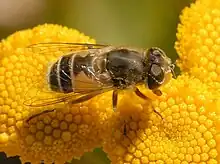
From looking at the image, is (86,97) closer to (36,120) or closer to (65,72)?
(65,72)

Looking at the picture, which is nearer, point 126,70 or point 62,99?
point 126,70

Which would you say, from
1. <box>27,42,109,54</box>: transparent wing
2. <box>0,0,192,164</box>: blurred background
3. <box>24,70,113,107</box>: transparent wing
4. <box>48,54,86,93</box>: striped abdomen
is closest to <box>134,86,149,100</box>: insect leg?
<box>24,70,113,107</box>: transparent wing

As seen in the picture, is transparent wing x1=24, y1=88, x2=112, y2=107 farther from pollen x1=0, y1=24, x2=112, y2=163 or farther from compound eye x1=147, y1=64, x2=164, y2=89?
compound eye x1=147, y1=64, x2=164, y2=89

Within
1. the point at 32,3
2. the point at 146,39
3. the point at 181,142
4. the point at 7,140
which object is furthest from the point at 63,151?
the point at 32,3

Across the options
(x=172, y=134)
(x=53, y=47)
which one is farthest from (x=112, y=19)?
(x=172, y=134)

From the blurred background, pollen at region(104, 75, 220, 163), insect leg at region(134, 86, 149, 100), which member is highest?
the blurred background

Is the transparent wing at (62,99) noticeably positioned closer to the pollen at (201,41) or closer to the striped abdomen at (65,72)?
the striped abdomen at (65,72)

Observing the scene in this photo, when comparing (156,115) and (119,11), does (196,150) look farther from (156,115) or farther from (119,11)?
(119,11)

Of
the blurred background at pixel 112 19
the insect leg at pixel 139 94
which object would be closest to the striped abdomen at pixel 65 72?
the insect leg at pixel 139 94
